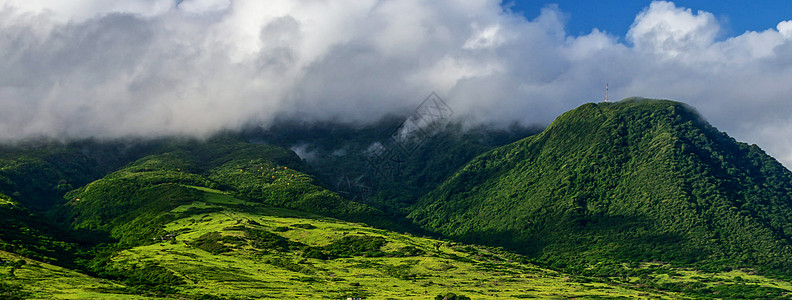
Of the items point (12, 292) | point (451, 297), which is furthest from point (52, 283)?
point (451, 297)

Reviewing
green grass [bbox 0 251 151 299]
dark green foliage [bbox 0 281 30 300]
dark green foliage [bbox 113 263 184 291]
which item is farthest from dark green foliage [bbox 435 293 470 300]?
dark green foliage [bbox 0 281 30 300]

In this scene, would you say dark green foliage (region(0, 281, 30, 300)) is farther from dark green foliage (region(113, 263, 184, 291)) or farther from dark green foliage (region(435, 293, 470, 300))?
dark green foliage (region(435, 293, 470, 300))

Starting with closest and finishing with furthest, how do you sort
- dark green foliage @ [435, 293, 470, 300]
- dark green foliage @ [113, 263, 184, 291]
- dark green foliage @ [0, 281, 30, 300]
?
dark green foliage @ [0, 281, 30, 300]
dark green foliage @ [113, 263, 184, 291]
dark green foliage @ [435, 293, 470, 300]

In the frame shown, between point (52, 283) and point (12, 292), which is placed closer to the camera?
point (12, 292)

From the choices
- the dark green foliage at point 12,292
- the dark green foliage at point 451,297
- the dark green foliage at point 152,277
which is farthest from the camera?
the dark green foliage at point 451,297

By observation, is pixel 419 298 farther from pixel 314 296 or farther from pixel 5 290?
pixel 5 290

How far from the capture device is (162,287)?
577 feet

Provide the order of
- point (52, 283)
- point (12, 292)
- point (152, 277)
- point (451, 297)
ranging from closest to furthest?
point (12, 292)
point (52, 283)
point (152, 277)
point (451, 297)

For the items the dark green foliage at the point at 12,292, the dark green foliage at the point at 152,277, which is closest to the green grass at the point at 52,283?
the dark green foliage at the point at 12,292

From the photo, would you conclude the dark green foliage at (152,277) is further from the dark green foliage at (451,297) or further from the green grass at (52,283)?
the dark green foliage at (451,297)

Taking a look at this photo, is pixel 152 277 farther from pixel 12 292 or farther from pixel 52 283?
pixel 12 292

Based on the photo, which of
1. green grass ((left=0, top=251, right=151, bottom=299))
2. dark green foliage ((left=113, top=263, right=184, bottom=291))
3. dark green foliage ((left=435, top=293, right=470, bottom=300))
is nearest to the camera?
green grass ((left=0, top=251, right=151, bottom=299))

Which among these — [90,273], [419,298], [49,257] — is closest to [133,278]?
[90,273]

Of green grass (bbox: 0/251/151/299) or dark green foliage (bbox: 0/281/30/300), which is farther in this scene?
green grass (bbox: 0/251/151/299)
